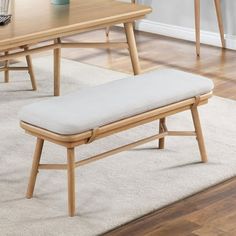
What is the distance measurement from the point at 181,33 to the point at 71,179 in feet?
10.7

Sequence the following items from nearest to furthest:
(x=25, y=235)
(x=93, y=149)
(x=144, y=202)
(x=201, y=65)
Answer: (x=25, y=235) → (x=144, y=202) → (x=93, y=149) → (x=201, y=65)

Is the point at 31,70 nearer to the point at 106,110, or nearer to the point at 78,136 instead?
the point at 106,110

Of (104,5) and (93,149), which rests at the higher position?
(104,5)

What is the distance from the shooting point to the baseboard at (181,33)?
581 cm

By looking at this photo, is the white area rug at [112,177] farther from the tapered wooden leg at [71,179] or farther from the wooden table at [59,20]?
the wooden table at [59,20]

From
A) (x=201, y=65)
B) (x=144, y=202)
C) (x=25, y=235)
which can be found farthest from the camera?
(x=201, y=65)

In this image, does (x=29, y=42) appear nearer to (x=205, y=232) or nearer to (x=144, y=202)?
(x=144, y=202)

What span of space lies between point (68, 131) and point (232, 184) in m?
0.89

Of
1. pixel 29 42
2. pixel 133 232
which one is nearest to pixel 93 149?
pixel 29 42

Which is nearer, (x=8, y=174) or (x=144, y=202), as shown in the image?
(x=144, y=202)

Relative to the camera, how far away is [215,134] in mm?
4051

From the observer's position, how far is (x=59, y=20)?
12.7ft

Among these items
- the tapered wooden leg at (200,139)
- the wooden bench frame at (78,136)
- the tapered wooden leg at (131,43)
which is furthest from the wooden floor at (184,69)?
the tapered wooden leg at (131,43)

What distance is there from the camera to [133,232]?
301cm
